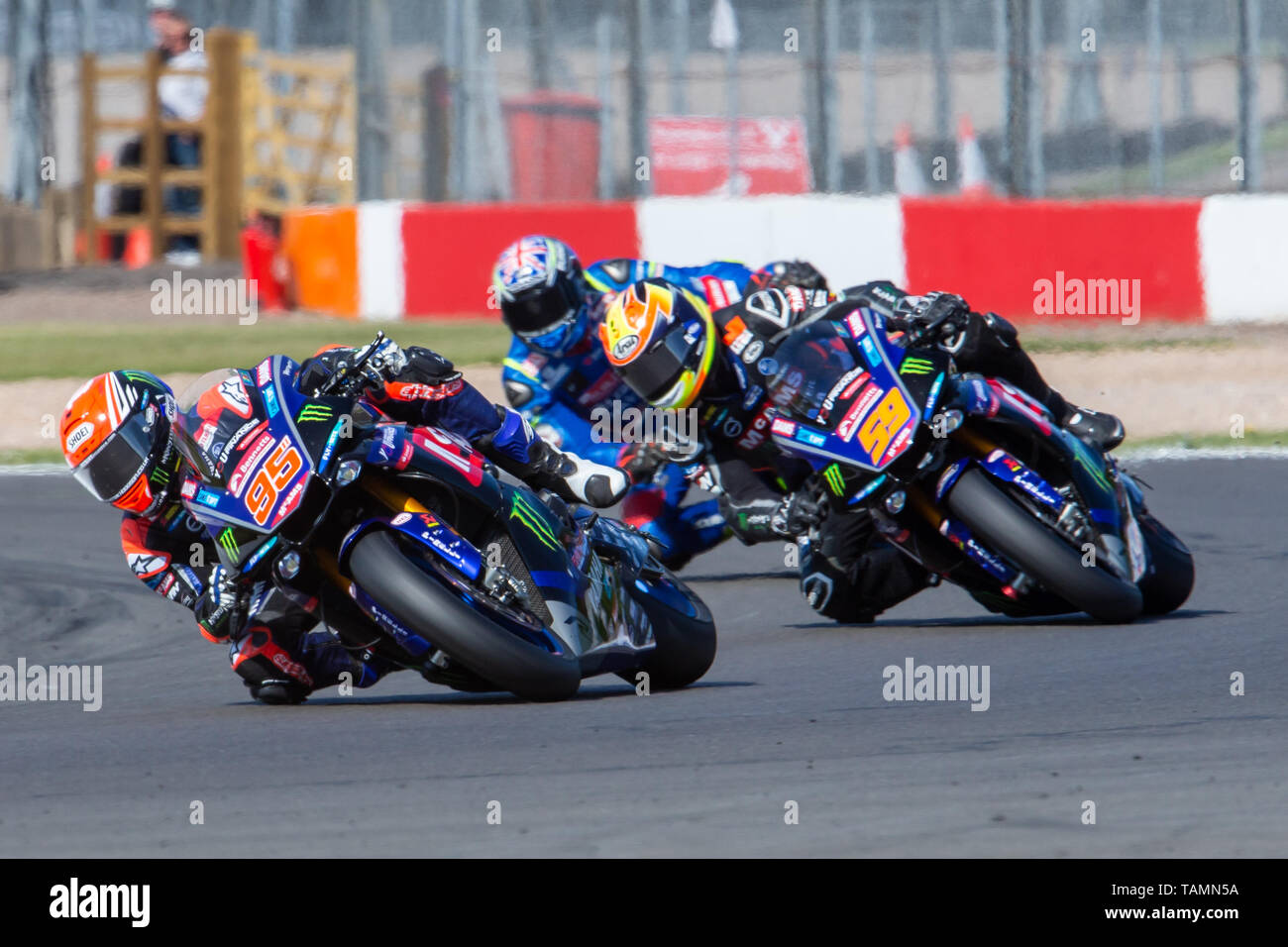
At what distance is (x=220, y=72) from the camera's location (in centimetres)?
2247

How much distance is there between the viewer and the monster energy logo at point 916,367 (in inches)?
282

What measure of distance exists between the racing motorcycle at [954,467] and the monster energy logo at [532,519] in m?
1.31

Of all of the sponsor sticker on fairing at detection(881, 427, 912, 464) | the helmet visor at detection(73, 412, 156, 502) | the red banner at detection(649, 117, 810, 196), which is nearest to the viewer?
the helmet visor at detection(73, 412, 156, 502)

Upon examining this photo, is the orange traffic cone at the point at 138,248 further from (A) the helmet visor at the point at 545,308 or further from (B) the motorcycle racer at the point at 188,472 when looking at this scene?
(B) the motorcycle racer at the point at 188,472

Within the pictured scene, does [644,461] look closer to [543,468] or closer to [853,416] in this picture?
[853,416]

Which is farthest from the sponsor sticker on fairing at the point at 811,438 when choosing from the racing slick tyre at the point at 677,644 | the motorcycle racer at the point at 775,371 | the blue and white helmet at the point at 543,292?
the blue and white helmet at the point at 543,292

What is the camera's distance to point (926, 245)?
54.6 ft

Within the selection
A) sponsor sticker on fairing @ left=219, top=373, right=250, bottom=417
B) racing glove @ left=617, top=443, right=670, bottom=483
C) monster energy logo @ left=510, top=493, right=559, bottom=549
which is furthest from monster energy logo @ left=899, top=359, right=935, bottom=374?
sponsor sticker on fairing @ left=219, top=373, right=250, bottom=417

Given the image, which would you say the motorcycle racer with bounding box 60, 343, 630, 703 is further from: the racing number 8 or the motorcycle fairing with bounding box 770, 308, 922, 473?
the racing number 8

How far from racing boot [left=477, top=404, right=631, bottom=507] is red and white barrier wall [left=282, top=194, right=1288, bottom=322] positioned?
10.3 m

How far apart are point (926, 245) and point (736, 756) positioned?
11.6 metres

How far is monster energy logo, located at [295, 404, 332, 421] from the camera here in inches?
227
